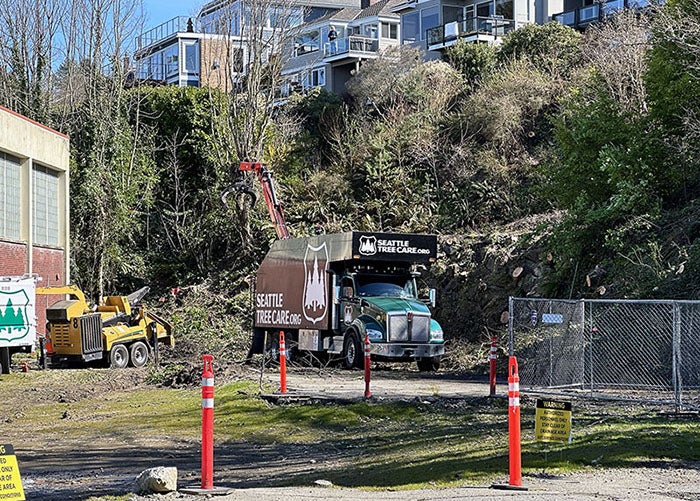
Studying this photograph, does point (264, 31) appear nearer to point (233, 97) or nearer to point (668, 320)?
point (233, 97)

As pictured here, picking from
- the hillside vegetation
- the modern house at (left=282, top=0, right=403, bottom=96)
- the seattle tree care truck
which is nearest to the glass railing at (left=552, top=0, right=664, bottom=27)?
the hillside vegetation

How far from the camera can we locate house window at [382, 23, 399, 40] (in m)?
72.4

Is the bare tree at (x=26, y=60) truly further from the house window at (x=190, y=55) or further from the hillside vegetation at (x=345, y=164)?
the house window at (x=190, y=55)

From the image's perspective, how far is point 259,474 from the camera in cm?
1337

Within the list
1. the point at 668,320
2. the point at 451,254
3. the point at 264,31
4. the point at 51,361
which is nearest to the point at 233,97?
the point at 264,31

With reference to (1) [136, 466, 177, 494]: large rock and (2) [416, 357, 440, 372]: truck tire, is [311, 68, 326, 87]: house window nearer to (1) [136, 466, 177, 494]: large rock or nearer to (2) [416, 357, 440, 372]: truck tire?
(2) [416, 357, 440, 372]: truck tire

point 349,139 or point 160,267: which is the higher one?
point 349,139

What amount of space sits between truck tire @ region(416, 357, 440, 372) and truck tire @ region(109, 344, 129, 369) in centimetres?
949

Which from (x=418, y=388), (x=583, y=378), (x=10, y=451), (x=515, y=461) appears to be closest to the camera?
(x=10, y=451)

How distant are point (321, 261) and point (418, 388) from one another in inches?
290

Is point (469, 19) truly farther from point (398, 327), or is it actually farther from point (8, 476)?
point (8, 476)

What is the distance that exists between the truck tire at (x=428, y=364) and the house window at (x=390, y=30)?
48.3 m

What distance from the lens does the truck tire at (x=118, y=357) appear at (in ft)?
103

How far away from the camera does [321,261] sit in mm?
28656
